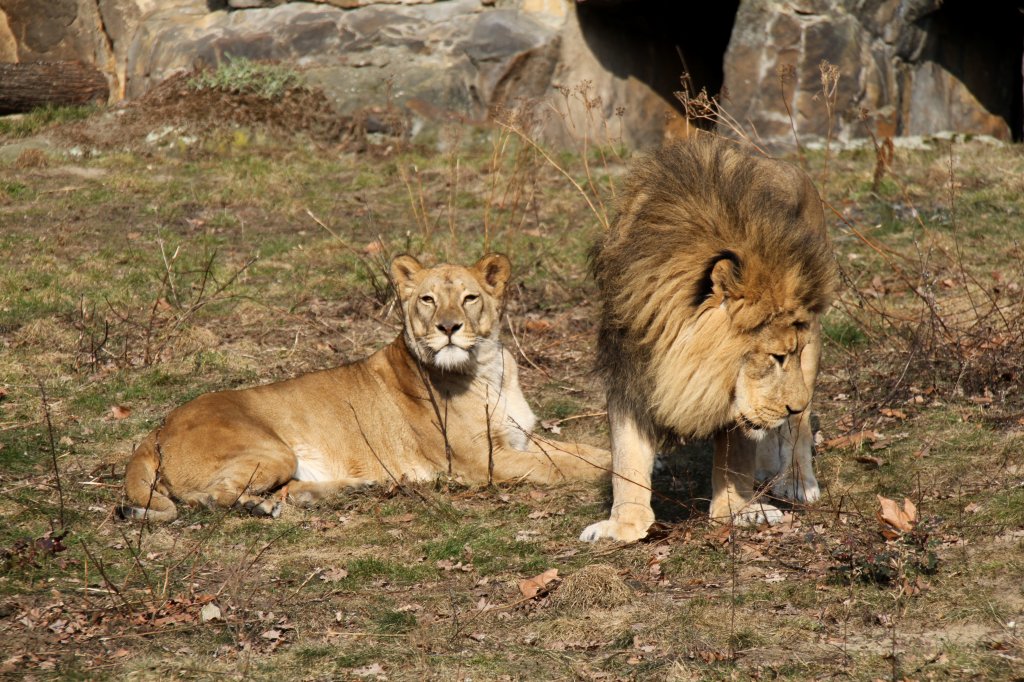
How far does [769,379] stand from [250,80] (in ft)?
34.5

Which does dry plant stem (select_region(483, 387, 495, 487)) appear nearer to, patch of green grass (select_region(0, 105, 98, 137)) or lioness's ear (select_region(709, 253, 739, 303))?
lioness's ear (select_region(709, 253, 739, 303))

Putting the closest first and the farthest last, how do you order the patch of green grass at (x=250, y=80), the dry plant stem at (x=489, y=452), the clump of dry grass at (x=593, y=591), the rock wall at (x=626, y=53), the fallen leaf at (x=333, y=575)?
the clump of dry grass at (x=593, y=591)
the fallen leaf at (x=333, y=575)
the dry plant stem at (x=489, y=452)
the rock wall at (x=626, y=53)
the patch of green grass at (x=250, y=80)

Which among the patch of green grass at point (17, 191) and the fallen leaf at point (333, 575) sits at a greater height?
the fallen leaf at point (333, 575)

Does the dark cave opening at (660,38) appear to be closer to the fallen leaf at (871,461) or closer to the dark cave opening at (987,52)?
the dark cave opening at (987,52)

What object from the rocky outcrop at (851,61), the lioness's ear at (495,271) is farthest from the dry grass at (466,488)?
the lioness's ear at (495,271)

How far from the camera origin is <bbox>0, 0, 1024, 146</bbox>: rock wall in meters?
13.5

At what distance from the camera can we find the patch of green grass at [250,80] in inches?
555

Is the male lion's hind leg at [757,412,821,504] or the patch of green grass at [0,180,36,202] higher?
the male lion's hind leg at [757,412,821,504]

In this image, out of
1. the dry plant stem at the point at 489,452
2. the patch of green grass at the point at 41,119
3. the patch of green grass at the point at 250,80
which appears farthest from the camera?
the patch of green grass at the point at 41,119

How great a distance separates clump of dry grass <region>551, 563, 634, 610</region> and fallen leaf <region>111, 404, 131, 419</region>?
4136mm

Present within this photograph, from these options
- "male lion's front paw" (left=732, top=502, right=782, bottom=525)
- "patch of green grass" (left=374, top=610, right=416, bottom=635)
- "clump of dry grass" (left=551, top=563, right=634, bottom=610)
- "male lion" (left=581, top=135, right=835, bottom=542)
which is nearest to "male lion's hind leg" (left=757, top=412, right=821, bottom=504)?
"male lion's front paw" (left=732, top=502, right=782, bottom=525)

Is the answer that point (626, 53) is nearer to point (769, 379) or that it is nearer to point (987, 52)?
point (987, 52)

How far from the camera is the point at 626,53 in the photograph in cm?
1516

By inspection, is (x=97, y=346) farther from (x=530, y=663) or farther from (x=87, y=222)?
(x=530, y=663)
